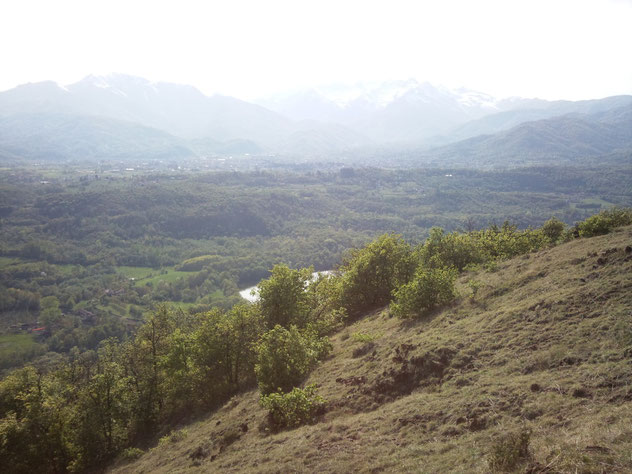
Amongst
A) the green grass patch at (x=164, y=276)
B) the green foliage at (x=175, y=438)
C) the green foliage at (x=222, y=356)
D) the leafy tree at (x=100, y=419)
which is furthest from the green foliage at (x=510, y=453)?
the green grass patch at (x=164, y=276)

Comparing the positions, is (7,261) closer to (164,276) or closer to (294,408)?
(164,276)

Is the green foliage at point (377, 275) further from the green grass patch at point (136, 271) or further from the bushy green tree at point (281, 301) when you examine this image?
the green grass patch at point (136, 271)

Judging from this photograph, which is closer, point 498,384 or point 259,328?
point 498,384

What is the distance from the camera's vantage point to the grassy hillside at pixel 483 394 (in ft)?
39.9

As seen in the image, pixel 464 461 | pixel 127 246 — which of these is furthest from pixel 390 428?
pixel 127 246

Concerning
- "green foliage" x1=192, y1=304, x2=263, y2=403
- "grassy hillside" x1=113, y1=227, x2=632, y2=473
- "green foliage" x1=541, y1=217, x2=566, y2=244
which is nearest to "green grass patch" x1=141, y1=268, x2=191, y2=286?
"green foliage" x1=192, y1=304, x2=263, y2=403

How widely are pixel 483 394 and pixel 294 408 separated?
10285mm

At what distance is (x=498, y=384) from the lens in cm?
1598

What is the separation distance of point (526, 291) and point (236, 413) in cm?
2190

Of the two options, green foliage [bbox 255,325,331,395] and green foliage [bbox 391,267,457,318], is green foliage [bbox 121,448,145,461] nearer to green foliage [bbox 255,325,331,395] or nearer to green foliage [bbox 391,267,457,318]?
green foliage [bbox 255,325,331,395]

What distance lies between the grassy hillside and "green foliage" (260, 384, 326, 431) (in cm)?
73

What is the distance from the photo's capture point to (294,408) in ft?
67.6

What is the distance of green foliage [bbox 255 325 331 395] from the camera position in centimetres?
2497

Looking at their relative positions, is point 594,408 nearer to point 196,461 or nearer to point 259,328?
point 196,461
